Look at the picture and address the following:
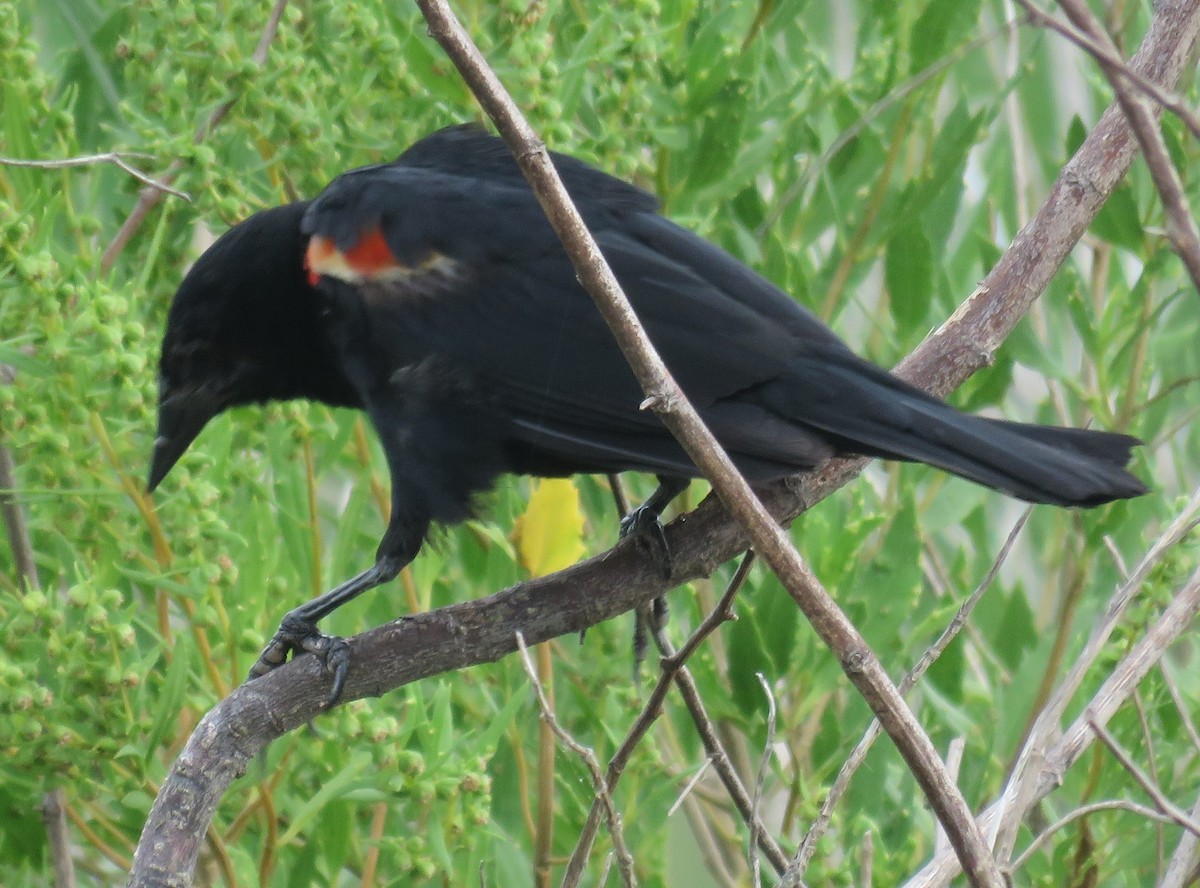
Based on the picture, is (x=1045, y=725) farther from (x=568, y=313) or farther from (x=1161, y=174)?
(x=568, y=313)

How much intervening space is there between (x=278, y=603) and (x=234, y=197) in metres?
0.68

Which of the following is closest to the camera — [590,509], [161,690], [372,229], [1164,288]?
[161,690]

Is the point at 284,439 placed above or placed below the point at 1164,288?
below

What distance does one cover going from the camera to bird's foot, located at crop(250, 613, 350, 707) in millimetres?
2045

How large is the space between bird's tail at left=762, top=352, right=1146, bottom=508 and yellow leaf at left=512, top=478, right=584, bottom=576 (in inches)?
23.0

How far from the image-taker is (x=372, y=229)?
2.46m

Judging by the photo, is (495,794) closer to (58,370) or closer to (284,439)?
(284,439)

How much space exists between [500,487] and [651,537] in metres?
0.45

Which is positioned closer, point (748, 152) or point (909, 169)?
point (748, 152)

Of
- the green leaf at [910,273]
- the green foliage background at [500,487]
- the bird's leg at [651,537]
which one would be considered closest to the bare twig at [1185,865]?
the green foliage background at [500,487]

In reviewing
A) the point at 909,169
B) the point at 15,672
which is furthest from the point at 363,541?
the point at 909,169

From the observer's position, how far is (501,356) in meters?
2.39

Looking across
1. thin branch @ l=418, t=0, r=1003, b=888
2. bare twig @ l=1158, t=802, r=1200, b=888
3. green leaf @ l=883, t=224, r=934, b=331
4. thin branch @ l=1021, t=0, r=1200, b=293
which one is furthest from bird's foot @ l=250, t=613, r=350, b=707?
green leaf @ l=883, t=224, r=934, b=331

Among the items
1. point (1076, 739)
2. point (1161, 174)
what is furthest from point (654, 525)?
point (1161, 174)
